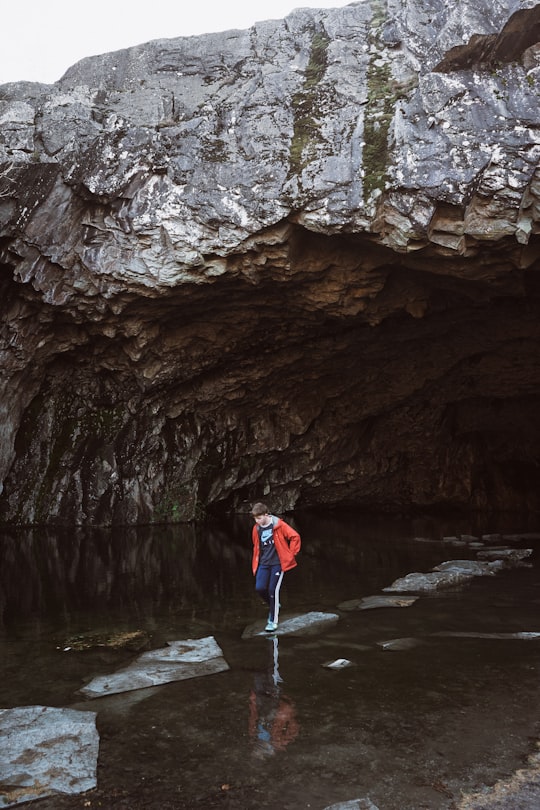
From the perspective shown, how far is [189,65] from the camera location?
14.2m

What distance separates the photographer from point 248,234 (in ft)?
42.1

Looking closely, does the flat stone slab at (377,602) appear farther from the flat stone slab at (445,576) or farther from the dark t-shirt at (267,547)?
the dark t-shirt at (267,547)

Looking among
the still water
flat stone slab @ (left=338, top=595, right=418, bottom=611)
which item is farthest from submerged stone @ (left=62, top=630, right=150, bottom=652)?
flat stone slab @ (left=338, top=595, right=418, bottom=611)

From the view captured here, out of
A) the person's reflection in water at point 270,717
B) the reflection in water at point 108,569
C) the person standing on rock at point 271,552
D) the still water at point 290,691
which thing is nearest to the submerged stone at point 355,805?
the still water at point 290,691

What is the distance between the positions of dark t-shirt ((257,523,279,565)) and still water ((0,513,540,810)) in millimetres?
843

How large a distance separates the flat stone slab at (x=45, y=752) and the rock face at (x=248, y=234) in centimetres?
970

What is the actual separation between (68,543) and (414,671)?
38.5 feet

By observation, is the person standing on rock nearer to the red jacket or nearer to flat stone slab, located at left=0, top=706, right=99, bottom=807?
the red jacket

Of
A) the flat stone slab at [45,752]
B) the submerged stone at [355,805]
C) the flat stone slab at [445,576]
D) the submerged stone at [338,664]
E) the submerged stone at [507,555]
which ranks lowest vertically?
the submerged stone at [507,555]

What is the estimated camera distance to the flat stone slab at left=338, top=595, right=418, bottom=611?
8.63 metres

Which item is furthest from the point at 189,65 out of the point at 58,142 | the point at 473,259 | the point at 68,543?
the point at 68,543

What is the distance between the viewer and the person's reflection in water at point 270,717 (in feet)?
14.3

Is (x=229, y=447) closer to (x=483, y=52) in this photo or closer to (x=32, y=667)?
(x=483, y=52)

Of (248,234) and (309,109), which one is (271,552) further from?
(309,109)
